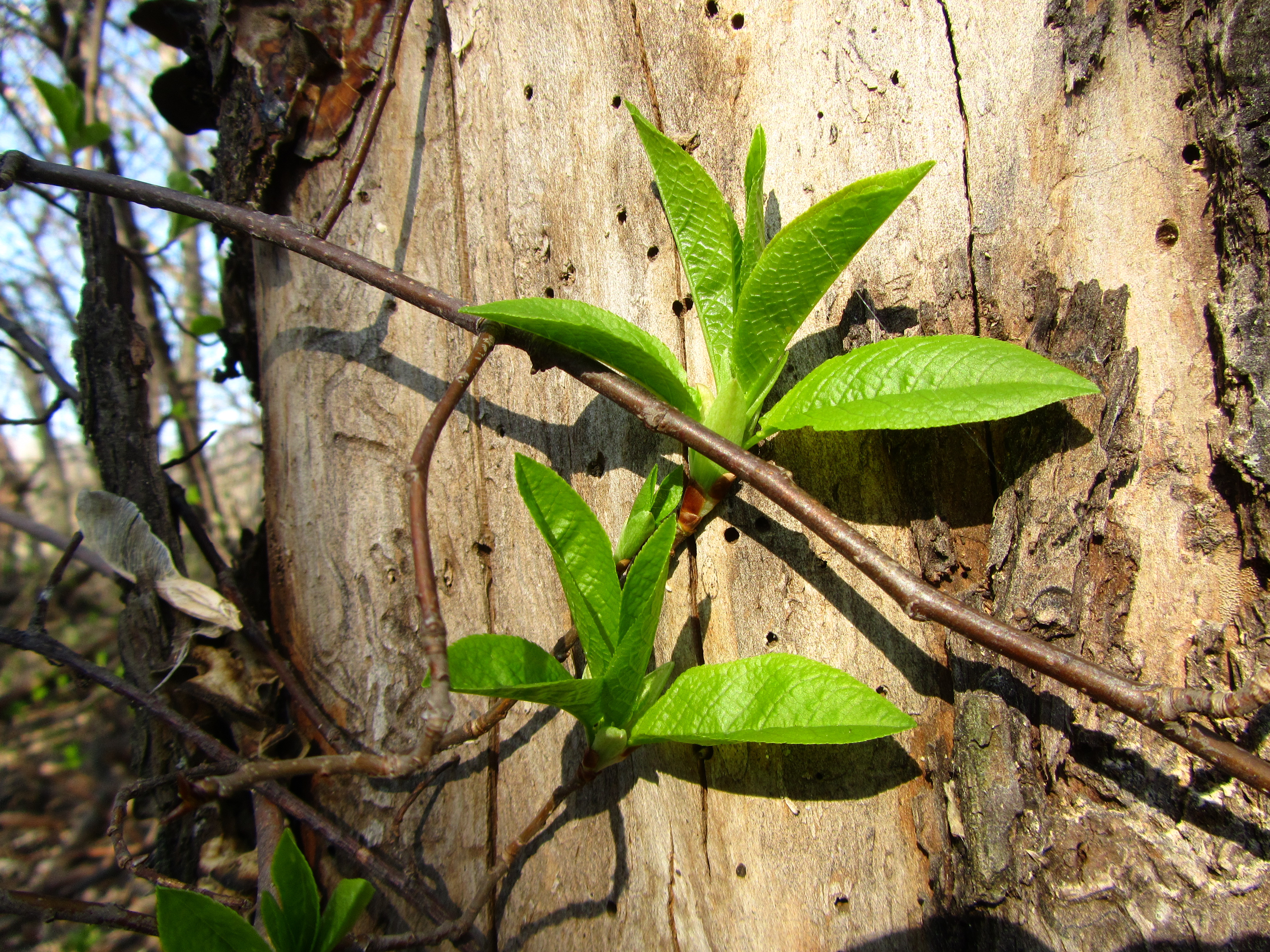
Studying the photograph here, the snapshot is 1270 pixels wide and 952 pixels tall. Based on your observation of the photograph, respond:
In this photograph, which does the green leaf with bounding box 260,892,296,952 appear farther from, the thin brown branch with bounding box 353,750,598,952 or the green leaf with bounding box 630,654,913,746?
the green leaf with bounding box 630,654,913,746

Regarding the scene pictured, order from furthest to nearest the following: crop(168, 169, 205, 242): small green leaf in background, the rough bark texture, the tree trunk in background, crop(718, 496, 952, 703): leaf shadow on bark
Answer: crop(168, 169, 205, 242): small green leaf in background, the rough bark texture, crop(718, 496, 952, 703): leaf shadow on bark, the tree trunk in background

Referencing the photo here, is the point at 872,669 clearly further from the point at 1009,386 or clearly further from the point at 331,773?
the point at 331,773

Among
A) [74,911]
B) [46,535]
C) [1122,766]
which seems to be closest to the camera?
[1122,766]

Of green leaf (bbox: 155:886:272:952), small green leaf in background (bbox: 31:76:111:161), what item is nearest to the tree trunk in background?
green leaf (bbox: 155:886:272:952)

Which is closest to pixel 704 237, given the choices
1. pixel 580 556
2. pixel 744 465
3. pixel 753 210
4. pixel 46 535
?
pixel 753 210

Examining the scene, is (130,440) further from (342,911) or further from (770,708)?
(770,708)

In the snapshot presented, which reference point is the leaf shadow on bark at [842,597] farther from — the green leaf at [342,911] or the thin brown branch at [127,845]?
the thin brown branch at [127,845]
